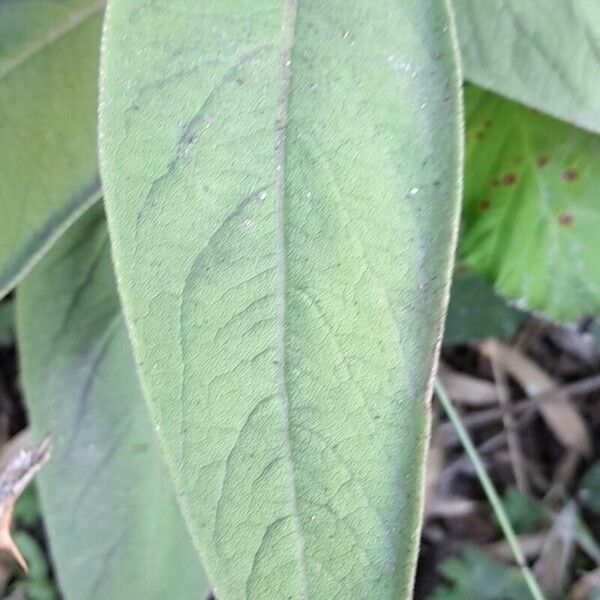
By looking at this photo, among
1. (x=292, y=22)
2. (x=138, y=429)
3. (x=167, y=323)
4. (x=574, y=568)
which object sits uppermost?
(x=292, y=22)

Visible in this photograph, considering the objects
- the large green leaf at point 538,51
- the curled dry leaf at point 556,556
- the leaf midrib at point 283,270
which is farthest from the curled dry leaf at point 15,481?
the curled dry leaf at point 556,556

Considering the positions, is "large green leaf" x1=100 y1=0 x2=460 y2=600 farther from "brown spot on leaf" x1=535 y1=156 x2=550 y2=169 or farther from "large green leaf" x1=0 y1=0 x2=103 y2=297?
"brown spot on leaf" x1=535 y1=156 x2=550 y2=169

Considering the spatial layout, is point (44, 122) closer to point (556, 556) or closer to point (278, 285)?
point (278, 285)

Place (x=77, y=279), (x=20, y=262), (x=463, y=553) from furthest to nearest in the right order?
1. (x=463, y=553)
2. (x=77, y=279)
3. (x=20, y=262)

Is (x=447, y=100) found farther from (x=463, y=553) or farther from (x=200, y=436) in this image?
(x=463, y=553)

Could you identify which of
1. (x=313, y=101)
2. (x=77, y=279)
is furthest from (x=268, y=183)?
(x=77, y=279)

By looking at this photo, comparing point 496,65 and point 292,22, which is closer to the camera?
point 292,22

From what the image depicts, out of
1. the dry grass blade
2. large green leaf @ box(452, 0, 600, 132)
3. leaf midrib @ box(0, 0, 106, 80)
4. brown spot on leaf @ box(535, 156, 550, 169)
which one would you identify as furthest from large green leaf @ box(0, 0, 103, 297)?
the dry grass blade

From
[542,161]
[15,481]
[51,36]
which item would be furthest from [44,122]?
[542,161]
